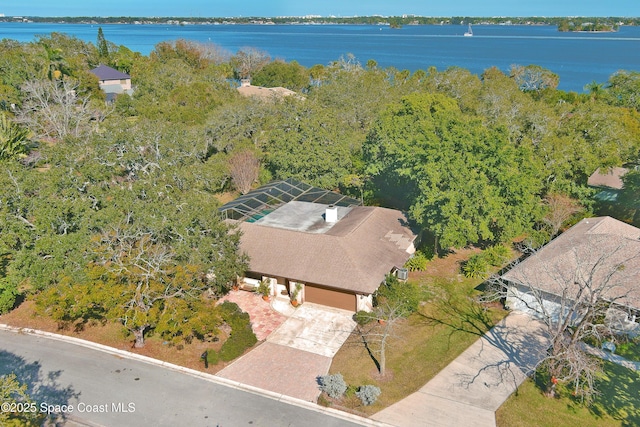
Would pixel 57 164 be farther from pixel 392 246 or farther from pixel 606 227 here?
pixel 606 227

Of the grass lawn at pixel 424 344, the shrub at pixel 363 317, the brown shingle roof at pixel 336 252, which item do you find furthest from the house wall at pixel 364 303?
the grass lawn at pixel 424 344

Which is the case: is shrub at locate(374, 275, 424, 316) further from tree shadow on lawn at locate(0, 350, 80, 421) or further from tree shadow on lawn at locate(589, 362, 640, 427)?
tree shadow on lawn at locate(0, 350, 80, 421)

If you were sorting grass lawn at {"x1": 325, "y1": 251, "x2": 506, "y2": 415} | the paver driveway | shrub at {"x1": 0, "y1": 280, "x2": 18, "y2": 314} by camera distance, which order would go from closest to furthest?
grass lawn at {"x1": 325, "y1": 251, "x2": 506, "y2": 415}
the paver driveway
shrub at {"x1": 0, "y1": 280, "x2": 18, "y2": 314}

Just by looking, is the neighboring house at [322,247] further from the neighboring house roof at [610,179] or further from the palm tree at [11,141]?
the palm tree at [11,141]

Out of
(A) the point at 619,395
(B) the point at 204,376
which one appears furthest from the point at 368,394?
(A) the point at 619,395

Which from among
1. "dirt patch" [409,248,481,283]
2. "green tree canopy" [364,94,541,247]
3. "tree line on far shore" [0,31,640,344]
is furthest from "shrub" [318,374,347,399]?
"green tree canopy" [364,94,541,247]

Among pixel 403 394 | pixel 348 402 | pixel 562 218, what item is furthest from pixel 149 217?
pixel 562 218
